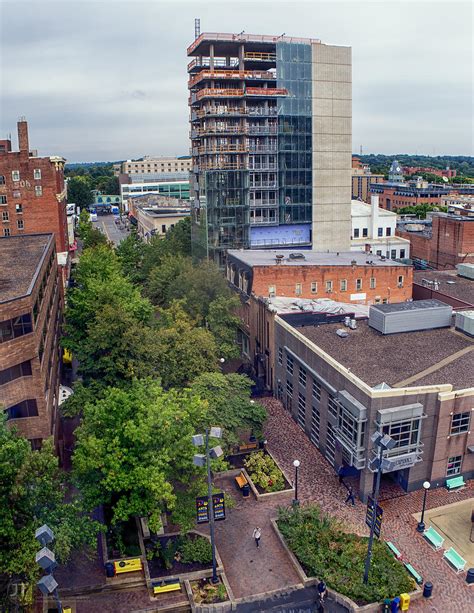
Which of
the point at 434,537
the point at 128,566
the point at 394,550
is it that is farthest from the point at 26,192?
the point at 434,537

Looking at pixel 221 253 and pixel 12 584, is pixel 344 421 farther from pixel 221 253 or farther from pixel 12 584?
pixel 221 253

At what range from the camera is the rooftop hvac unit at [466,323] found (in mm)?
44719

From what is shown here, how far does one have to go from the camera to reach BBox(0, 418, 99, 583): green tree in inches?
991

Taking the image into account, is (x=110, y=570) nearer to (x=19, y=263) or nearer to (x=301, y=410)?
(x=301, y=410)

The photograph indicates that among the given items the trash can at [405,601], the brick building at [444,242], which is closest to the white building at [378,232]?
the brick building at [444,242]

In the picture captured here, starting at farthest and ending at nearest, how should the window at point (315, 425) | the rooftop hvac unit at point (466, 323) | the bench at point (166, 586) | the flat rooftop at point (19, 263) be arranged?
the rooftop hvac unit at point (466, 323), the window at point (315, 425), the flat rooftop at point (19, 263), the bench at point (166, 586)

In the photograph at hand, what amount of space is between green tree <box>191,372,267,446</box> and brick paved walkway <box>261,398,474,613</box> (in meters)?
4.02

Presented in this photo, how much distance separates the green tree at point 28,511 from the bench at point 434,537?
18.3 meters

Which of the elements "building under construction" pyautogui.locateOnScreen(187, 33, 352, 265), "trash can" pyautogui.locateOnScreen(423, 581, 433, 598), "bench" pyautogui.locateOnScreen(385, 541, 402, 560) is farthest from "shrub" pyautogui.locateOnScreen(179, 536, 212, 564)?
"building under construction" pyautogui.locateOnScreen(187, 33, 352, 265)

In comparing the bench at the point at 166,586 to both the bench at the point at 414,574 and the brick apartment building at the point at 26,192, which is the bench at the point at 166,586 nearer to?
the bench at the point at 414,574

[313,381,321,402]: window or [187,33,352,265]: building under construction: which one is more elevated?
[187,33,352,265]: building under construction

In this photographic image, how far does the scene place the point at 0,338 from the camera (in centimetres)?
3409

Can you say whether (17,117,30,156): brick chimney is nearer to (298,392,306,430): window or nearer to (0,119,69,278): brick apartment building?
(0,119,69,278): brick apartment building

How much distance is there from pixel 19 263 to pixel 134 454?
26.7 meters
